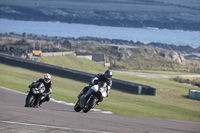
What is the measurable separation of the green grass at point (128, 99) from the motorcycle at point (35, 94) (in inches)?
258

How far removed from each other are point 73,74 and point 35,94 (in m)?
21.3

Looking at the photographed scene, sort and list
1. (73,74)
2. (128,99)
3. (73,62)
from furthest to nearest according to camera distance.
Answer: (73,62) < (73,74) < (128,99)

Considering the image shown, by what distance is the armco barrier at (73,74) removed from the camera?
32.4m

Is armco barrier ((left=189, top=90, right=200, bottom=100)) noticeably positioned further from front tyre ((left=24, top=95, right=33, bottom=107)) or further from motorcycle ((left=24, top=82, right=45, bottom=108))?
front tyre ((left=24, top=95, right=33, bottom=107))

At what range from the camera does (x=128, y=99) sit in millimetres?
28812

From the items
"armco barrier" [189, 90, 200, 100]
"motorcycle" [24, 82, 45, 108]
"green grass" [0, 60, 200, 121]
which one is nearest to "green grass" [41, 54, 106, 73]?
"green grass" [0, 60, 200, 121]

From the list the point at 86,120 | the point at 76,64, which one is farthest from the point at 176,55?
the point at 86,120

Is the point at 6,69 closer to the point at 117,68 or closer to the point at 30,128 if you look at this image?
the point at 30,128

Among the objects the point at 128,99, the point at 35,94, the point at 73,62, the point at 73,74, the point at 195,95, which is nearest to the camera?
the point at 35,94

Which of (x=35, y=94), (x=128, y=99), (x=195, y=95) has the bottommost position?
(x=195, y=95)

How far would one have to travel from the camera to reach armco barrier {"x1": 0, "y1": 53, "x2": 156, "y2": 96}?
32375mm

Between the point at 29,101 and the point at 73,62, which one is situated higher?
the point at 29,101

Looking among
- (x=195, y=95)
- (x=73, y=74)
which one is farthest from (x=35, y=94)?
(x=195, y=95)

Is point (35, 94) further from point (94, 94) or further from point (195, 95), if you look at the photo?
point (195, 95)
